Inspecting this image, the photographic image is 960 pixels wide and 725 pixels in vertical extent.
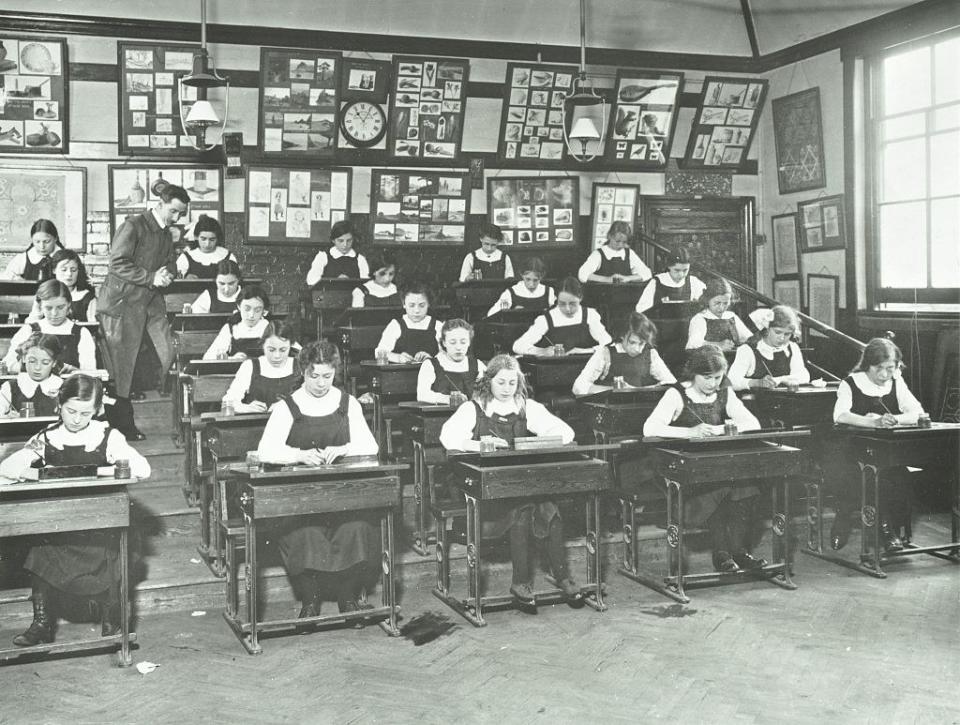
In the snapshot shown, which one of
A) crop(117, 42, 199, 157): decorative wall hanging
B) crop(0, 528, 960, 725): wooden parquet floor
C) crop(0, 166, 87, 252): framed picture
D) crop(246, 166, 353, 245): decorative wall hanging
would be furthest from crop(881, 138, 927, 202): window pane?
crop(0, 166, 87, 252): framed picture

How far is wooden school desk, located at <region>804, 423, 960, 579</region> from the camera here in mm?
5719

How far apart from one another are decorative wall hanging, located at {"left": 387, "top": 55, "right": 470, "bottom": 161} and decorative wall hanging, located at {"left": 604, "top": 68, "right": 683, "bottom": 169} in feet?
5.43

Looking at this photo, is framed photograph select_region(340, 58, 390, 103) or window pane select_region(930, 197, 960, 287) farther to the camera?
framed photograph select_region(340, 58, 390, 103)

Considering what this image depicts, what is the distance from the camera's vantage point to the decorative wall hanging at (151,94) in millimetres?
8703

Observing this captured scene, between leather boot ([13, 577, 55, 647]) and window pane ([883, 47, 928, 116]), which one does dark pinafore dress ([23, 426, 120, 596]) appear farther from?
window pane ([883, 47, 928, 116])

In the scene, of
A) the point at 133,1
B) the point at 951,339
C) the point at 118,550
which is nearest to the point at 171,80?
the point at 133,1

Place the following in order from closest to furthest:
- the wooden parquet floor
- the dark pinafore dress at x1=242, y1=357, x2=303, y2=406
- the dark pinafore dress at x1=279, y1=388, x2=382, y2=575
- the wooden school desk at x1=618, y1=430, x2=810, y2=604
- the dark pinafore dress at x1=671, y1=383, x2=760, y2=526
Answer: the wooden parquet floor, the dark pinafore dress at x1=279, y1=388, x2=382, y2=575, the wooden school desk at x1=618, y1=430, x2=810, y2=604, the dark pinafore dress at x1=671, y1=383, x2=760, y2=526, the dark pinafore dress at x1=242, y1=357, x2=303, y2=406

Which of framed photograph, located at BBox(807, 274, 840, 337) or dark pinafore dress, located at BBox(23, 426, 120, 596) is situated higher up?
framed photograph, located at BBox(807, 274, 840, 337)

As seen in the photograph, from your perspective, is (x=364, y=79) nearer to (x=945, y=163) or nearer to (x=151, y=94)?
(x=151, y=94)

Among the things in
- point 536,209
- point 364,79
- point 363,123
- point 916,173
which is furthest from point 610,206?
point 916,173

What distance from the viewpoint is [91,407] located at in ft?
14.9

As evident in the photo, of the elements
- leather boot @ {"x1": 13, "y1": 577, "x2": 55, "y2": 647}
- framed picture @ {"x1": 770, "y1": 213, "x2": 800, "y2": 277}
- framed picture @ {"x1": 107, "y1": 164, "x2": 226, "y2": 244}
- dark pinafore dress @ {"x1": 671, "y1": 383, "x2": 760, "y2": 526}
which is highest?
framed picture @ {"x1": 107, "y1": 164, "x2": 226, "y2": 244}

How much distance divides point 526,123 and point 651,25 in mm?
1706

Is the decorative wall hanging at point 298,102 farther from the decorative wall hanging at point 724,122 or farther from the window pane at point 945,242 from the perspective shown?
the window pane at point 945,242
